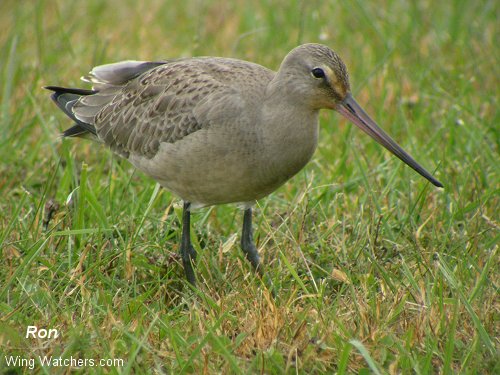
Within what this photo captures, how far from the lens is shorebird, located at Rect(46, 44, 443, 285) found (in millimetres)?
4953

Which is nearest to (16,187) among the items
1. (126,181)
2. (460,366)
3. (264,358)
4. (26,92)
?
(126,181)

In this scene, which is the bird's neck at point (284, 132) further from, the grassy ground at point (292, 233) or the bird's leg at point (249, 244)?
the bird's leg at point (249, 244)

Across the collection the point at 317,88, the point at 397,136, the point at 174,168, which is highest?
the point at 317,88

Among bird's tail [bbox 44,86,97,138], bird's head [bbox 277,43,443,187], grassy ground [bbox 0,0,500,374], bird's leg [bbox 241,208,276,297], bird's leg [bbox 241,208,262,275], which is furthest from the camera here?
bird's tail [bbox 44,86,97,138]

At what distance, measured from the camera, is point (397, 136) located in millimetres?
6941

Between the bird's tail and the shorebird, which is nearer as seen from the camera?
the shorebird

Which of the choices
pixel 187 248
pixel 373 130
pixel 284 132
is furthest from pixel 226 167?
pixel 373 130

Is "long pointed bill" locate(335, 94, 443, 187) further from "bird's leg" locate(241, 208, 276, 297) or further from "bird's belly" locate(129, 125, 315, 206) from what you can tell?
"bird's leg" locate(241, 208, 276, 297)

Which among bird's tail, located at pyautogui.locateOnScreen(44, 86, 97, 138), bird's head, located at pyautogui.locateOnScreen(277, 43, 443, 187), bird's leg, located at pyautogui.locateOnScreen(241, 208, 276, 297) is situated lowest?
bird's leg, located at pyautogui.locateOnScreen(241, 208, 276, 297)

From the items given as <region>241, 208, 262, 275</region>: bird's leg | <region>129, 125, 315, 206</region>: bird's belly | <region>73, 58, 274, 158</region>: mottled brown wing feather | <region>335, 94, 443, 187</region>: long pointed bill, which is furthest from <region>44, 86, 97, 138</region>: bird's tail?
<region>335, 94, 443, 187</region>: long pointed bill

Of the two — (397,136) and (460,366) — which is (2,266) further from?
(397,136)

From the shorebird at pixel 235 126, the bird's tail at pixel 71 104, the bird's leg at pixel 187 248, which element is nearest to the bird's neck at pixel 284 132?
the shorebird at pixel 235 126

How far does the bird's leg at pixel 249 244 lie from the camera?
5.29m

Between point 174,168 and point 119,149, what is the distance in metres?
0.82
